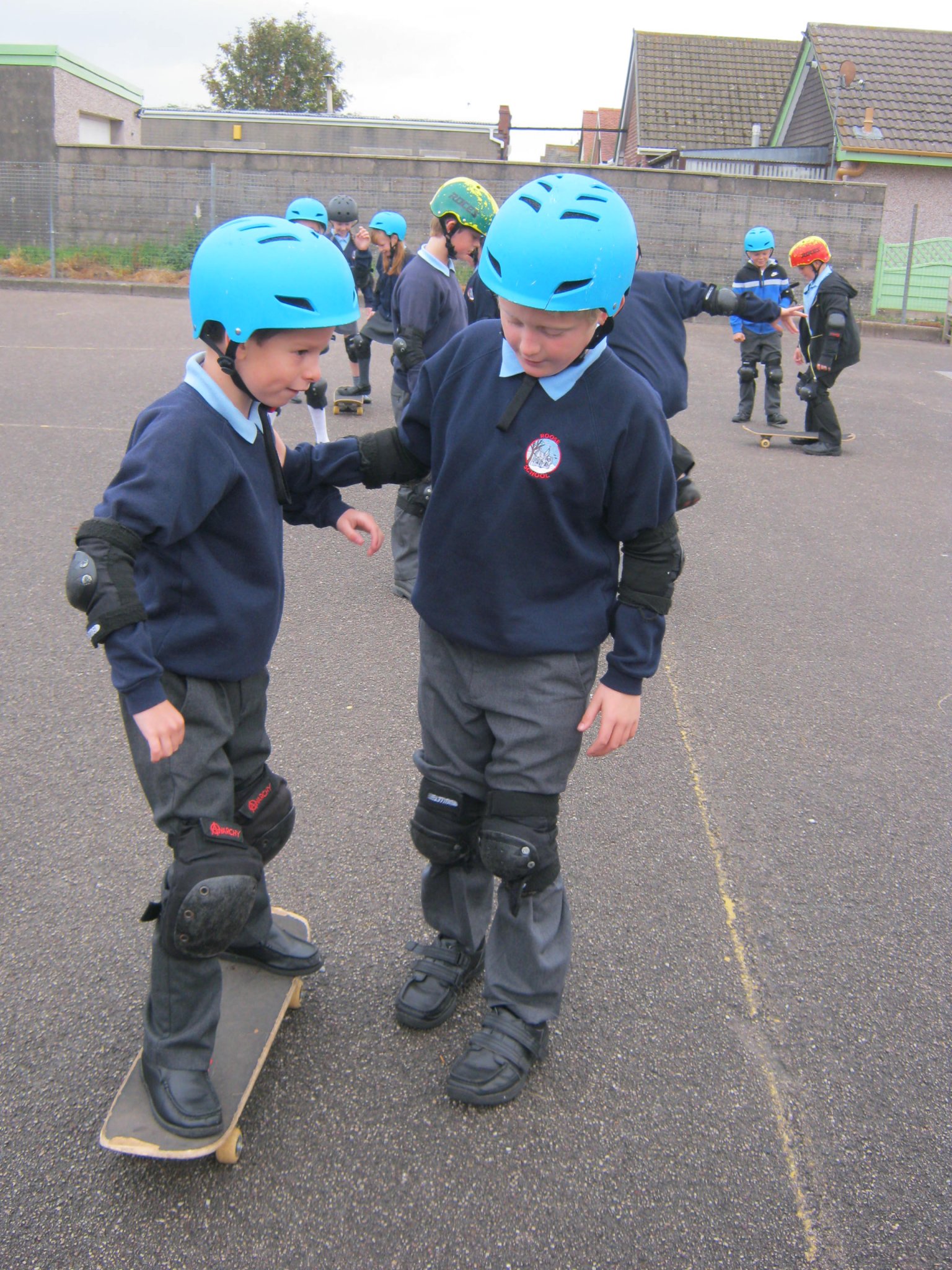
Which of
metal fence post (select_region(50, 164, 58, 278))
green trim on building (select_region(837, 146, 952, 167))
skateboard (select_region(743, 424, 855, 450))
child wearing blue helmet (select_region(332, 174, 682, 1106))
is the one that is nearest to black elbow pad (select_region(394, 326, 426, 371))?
child wearing blue helmet (select_region(332, 174, 682, 1106))

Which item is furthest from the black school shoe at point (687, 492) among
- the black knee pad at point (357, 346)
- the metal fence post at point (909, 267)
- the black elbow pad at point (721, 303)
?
the metal fence post at point (909, 267)

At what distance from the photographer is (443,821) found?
7.95 ft

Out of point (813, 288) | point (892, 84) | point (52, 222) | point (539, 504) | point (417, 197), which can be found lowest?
point (539, 504)

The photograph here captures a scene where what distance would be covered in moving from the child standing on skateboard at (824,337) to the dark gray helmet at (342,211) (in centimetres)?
457

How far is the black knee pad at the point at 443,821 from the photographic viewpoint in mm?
2420

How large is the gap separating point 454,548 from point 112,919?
1.43 m

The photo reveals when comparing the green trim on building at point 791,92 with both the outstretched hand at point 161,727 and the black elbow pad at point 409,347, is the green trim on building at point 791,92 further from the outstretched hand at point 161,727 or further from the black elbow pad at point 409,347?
the outstretched hand at point 161,727

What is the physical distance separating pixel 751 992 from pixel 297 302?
6.54 ft

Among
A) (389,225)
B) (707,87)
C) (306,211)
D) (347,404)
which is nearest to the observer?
(389,225)

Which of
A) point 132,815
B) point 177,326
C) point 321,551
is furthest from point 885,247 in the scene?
point 132,815

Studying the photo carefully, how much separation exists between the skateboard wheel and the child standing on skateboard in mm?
8596

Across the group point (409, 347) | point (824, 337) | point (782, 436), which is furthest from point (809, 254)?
point (409, 347)

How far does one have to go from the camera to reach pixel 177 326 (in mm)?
14383

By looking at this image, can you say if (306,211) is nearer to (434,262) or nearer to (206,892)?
(434,262)
